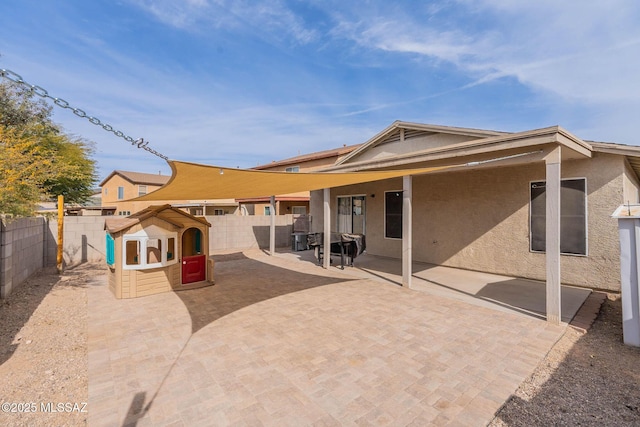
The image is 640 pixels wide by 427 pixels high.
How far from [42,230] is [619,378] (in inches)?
529

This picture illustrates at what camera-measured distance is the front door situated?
279 inches

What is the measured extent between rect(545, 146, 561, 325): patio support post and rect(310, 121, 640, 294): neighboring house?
2 centimetres

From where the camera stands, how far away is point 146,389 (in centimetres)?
302

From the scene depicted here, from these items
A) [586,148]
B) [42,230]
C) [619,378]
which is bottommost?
[619,378]

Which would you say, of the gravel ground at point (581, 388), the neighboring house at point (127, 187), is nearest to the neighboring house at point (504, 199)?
the gravel ground at point (581, 388)

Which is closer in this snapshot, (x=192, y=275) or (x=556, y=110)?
(x=192, y=275)

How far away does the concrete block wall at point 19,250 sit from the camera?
5703mm

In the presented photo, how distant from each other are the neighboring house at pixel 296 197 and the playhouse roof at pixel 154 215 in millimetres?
12717

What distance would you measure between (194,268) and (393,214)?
7096mm

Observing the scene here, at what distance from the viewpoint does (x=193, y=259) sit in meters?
7.16

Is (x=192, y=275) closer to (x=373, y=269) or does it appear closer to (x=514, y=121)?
(x=373, y=269)

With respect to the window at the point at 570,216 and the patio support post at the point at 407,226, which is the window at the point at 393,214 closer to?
the patio support post at the point at 407,226

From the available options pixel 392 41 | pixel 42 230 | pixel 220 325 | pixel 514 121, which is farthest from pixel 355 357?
pixel 514 121

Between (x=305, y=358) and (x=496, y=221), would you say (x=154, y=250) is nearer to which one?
(x=305, y=358)
